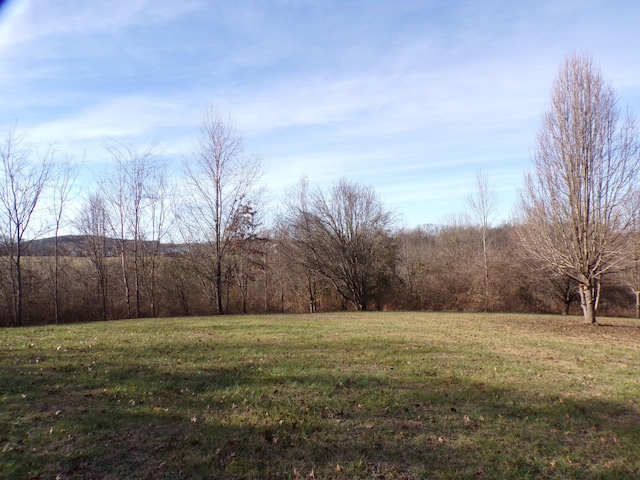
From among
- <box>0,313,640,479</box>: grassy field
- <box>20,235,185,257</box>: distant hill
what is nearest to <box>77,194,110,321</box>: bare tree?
<box>20,235,185,257</box>: distant hill

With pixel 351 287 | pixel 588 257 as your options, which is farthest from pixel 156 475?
pixel 351 287

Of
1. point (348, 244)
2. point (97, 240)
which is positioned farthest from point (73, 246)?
point (348, 244)

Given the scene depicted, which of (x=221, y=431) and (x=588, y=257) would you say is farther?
(x=588, y=257)

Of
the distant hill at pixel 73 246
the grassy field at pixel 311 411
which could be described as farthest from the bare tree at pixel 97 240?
the grassy field at pixel 311 411

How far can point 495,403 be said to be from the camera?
534cm

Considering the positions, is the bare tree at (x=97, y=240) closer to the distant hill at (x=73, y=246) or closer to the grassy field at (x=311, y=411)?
the distant hill at (x=73, y=246)

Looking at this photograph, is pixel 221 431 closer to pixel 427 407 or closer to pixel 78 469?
pixel 78 469

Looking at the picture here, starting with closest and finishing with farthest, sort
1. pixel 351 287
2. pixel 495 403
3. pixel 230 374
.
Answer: pixel 495 403
pixel 230 374
pixel 351 287

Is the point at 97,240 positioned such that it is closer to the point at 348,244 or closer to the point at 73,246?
the point at 73,246

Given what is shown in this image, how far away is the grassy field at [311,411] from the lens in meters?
3.65

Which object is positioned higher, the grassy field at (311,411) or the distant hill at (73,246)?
the distant hill at (73,246)

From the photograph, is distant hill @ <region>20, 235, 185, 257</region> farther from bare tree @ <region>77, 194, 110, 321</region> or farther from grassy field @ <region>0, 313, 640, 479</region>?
grassy field @ <region>0, 313, 640, 479</region>

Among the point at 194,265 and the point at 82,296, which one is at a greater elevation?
the point at 194,265

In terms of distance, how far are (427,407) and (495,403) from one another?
104cm
